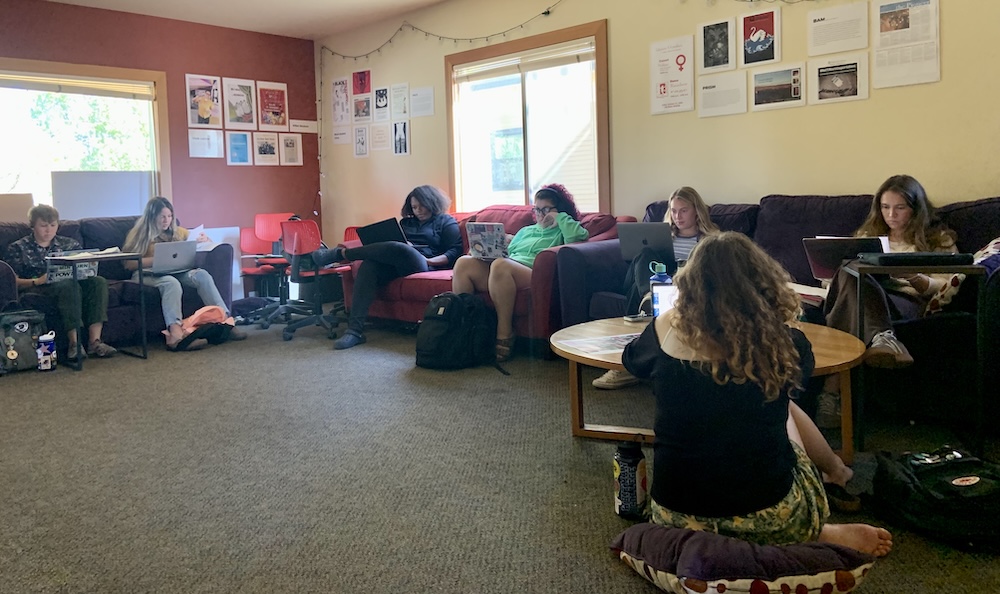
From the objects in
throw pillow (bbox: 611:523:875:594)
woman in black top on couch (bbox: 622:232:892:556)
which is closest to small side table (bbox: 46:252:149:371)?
woman in black top on couch (bbox: 622:232:892:556)

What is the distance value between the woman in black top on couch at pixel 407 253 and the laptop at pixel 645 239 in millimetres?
1593

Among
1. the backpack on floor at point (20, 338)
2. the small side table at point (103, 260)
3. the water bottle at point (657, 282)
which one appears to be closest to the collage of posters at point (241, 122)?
the small side table at point (103, 260)

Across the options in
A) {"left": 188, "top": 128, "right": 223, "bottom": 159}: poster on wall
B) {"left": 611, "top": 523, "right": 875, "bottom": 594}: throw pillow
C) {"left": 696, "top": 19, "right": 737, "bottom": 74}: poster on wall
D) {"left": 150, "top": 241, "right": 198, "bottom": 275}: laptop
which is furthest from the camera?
{"left": 188, "top": 128, "right": 223, "bottom": 159}: poster on wall

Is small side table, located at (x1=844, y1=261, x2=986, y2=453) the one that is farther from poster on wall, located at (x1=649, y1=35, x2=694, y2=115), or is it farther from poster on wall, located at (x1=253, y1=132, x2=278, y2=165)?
poster on wall, located at (x1=253, y1=132, x2=278, y2=165)

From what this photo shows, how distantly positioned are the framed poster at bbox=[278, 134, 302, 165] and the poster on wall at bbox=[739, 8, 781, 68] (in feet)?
13.6

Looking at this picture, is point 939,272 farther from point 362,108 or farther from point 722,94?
point 362,108

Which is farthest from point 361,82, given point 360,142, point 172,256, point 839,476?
point 839,476

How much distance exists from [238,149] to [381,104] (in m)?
1.29

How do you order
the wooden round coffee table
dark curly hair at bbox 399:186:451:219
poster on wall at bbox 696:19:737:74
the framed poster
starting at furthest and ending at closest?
1. the framed poster
2. dark curly hair at bbox 399:186:451:219
3. poster on wall at bbox 696:19:737:74
4. the wooden round coffee table

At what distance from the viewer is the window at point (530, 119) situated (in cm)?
483

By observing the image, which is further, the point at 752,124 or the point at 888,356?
the point at 752,124

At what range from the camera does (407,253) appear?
15.8 feet

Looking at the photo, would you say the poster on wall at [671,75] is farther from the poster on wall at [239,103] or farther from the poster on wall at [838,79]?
the poster on wall at [239,103]

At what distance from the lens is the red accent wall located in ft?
17.8
